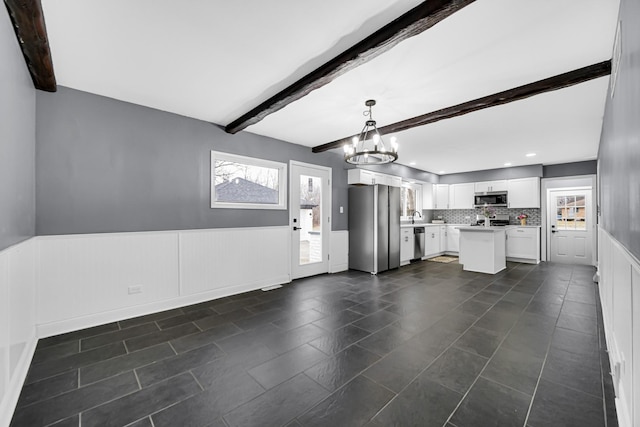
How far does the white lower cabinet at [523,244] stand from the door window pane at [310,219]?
503cm

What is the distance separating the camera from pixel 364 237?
5336 mm

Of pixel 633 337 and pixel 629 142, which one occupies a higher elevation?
pixel 629 142

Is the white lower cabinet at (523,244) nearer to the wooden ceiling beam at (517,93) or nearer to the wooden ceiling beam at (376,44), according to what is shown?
the wooden ceiling beam at (517,93)

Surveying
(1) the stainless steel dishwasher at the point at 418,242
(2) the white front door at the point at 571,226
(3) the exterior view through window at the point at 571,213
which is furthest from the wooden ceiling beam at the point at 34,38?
(3) the exterior view through window at the point at 571,213

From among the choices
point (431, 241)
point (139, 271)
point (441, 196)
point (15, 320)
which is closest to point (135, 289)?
point (139, 271)

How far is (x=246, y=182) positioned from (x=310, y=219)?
4.59 feet

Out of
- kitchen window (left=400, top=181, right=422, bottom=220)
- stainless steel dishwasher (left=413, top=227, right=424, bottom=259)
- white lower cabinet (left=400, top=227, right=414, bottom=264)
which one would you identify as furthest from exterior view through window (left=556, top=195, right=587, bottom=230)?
white lower cabinet (left=400, top=227, right=414, bottom=264)

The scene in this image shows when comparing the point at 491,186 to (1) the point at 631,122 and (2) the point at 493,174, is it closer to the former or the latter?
(2) the point at 493,174

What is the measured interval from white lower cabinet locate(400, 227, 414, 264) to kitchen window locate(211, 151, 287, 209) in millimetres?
2980

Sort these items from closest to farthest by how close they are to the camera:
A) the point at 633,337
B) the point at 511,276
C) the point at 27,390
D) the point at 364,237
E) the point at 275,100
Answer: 1. the point at 633,337
2. the point at 27,390
3. the point at 275,100
4. the point at 511,276
5. the point at 364,237

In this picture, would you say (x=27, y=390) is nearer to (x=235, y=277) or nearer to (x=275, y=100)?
(x=235, y=277)

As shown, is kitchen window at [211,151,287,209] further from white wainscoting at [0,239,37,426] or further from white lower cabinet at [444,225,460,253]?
white lower cabinet at [444,225,460,253]

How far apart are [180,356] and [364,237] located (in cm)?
381

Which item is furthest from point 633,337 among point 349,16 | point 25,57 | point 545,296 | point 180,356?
point 25,57
